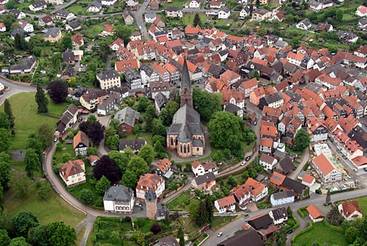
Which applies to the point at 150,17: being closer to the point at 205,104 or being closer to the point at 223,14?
the point at 223,14

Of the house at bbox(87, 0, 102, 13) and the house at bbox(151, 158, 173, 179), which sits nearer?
the house at bbox(151, 158, 173, 179)

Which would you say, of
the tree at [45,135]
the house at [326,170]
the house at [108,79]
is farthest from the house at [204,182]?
the house at [108,79]

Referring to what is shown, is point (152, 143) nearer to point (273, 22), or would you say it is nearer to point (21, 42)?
point (21, 42)

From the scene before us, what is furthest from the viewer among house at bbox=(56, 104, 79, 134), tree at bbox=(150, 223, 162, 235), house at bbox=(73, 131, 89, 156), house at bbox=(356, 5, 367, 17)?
house at bbox=(356, 5, 367, 17)

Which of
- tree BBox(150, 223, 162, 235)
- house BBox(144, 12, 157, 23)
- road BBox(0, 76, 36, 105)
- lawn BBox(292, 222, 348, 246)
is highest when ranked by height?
tree BBox(150, 223, 162, 235)

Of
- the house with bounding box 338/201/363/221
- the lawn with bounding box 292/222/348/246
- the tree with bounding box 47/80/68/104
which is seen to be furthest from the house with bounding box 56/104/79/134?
the house with bounding box 338/201/363/221

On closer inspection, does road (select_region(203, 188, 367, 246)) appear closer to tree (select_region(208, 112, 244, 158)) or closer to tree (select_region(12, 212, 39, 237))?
tree (select_region(208, 112, 244, 158))

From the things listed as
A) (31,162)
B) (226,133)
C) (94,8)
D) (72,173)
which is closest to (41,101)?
(31,162)

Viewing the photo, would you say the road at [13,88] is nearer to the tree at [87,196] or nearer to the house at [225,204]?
the tree at [87,196]
